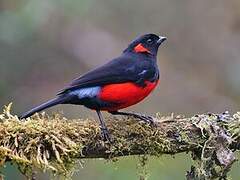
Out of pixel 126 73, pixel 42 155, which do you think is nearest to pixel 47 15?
pixel 126 73

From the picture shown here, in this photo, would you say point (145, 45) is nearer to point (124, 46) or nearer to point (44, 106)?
point (44, 106)

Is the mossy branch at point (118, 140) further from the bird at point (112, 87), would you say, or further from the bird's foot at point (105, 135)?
the bird at point (112, 87)

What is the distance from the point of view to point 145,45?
21.5ft

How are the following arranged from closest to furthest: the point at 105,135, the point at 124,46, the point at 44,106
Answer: the point at 105,135
the point at 44,106
the point at 124,46

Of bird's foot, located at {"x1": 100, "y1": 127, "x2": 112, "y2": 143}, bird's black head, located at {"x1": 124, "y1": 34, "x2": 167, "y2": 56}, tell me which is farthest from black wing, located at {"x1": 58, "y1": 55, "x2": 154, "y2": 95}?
bird's foot, located at {"x1": 100, "y1": 127, "x2": 112, "y2": 143}

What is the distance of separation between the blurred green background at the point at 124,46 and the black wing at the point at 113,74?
11.0 ft

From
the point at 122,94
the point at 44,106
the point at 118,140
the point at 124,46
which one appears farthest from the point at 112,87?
the point at 124,46

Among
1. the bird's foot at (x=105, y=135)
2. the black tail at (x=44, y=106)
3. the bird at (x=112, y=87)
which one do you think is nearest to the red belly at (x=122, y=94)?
the bird at (x=112, y=87)

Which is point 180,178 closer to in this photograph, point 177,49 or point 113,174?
point 113,174

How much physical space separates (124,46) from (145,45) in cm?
433

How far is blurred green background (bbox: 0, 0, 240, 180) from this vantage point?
9648 millimetres

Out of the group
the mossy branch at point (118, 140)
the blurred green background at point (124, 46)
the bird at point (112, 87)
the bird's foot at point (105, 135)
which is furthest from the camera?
the blurred green background at point (124, 46)

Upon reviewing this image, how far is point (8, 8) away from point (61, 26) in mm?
1280

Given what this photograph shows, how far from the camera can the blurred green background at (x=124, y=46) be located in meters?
9.65
